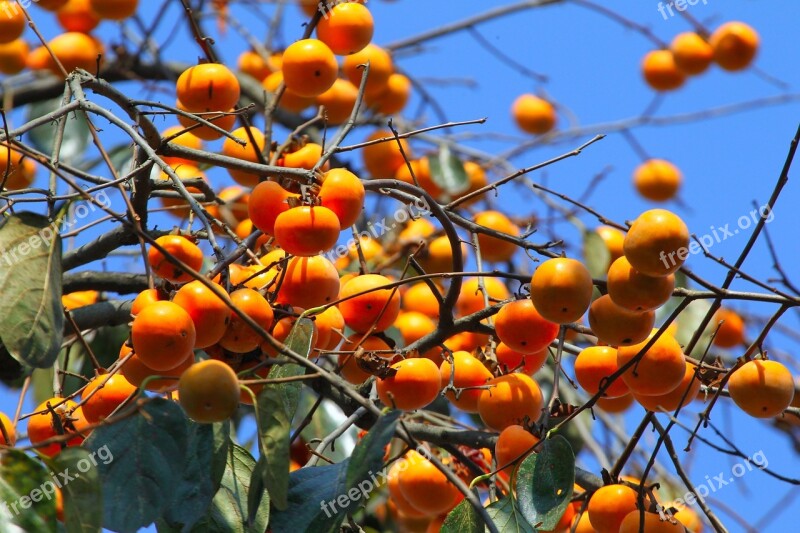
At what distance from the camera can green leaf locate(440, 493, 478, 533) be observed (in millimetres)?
1390

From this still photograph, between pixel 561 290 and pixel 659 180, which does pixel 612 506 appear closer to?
pixel 561 290

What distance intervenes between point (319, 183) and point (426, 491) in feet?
2.07

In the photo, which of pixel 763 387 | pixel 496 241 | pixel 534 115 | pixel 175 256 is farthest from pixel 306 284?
pixel 534 115

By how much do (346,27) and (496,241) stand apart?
3.22 feet

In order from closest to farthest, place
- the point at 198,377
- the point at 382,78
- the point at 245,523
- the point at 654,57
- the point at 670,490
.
Result: the point at 198,377, the point at 245,523, the point at 670,490, the point at 382,78, the point at 654,57

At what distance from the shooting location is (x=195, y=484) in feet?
4.15

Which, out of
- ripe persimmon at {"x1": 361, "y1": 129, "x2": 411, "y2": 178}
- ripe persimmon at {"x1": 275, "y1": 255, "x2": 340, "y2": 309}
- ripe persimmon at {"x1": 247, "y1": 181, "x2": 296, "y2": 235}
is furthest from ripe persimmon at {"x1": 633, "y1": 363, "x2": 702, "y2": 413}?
ripe persimmon at {"x1": 361, "y1": 129, "x2": 411, "y2": 178}

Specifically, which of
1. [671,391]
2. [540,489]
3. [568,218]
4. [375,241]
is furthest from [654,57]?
[540,489]

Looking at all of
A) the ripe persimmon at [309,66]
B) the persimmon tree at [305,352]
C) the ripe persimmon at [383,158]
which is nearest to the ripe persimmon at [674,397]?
the persimmon tree at [305,352]

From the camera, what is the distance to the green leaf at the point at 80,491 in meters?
1.10

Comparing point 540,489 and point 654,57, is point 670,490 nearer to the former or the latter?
point 540,489

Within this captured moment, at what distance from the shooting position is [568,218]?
3023 mm

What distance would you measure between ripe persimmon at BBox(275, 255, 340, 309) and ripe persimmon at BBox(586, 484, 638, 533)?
0.52 meters

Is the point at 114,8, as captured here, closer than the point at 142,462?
No
